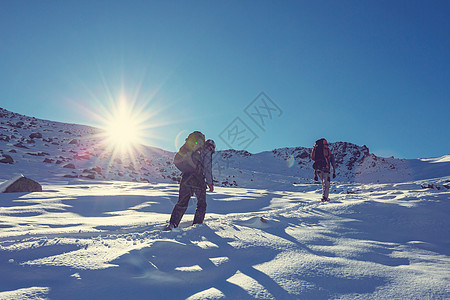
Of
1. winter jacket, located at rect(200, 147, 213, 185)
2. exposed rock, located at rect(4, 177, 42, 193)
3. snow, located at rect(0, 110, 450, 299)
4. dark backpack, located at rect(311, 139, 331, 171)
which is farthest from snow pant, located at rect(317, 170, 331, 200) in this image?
exposed rock, located at rect(4, 177, 42, 193)

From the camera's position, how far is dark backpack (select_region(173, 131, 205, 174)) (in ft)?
14.6

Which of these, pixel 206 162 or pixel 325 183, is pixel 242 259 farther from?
pixel 325 183

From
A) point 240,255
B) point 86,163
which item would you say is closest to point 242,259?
point 240,255

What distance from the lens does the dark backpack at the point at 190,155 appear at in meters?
4.44

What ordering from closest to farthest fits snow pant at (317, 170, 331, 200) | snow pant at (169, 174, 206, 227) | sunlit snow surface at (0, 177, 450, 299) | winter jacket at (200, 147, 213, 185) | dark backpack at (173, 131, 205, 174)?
sunlit snow surface at (0, 177, 450, 299)
snow pant at (169, 174, 206, 227)
dark backpack at (173, 131, 205, 174)
winter jacket at (200, 147, 213, 185)
snow pant at (317, 170, 331, 200)

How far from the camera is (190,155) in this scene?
14.6ft

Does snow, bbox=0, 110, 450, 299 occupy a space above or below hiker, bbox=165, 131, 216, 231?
below

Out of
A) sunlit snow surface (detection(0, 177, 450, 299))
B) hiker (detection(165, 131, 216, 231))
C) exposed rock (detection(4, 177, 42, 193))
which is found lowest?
sunlit snow surface (detection(0, 177, 450, 299))

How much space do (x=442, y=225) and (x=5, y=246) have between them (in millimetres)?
5715

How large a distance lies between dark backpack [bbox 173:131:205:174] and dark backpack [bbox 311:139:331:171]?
5.13 m

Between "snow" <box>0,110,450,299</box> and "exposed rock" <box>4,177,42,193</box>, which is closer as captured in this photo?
"snow" <box>0,110,450,299</box>

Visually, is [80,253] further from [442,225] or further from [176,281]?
[442,225]

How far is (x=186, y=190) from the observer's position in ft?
14.5

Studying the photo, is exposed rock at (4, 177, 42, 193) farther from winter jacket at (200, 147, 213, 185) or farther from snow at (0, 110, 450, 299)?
winter jacket at (200, 147, 213, 185)
